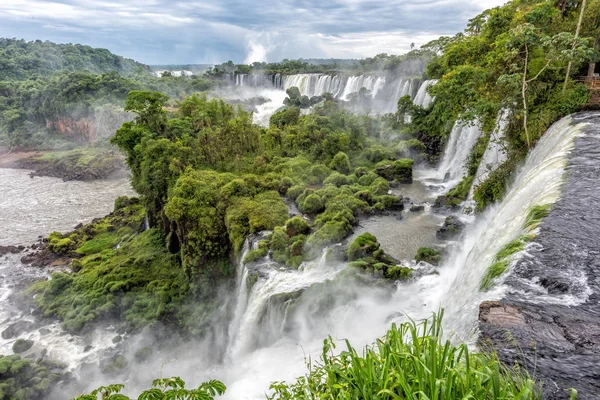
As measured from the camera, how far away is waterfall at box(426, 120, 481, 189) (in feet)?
70.8

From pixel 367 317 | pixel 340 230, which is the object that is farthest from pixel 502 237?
pixel 340 230

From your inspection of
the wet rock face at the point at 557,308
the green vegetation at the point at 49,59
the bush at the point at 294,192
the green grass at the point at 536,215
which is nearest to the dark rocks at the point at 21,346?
the bush at the point at 294,192

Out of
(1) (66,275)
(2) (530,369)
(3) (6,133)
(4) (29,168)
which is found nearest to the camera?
(2) (530,369)

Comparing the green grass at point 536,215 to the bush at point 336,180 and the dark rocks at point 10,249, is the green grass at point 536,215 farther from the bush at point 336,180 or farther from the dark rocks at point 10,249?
the dark rocks at point 10,249

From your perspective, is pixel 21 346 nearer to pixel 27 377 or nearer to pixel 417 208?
pixel 27 377

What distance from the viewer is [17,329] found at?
18594mm

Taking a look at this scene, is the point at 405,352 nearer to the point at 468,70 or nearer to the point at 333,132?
the point at 468,70

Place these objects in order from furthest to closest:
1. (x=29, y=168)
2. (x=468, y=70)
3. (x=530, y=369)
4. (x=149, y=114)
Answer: (x=29, y=168) < (x=149, y=114) < (x=468, y=70) < (x=530, y=369)

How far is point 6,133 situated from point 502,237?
73.6m

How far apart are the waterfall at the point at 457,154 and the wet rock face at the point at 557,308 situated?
13526 mm

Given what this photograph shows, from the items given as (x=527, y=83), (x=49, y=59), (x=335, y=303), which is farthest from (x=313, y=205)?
(x=49, y=59)

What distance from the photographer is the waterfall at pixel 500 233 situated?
6043 mm

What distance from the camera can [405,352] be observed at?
3385 mm

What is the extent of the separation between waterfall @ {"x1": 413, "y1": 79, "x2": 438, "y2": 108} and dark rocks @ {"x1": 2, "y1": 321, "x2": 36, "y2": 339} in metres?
32.1
